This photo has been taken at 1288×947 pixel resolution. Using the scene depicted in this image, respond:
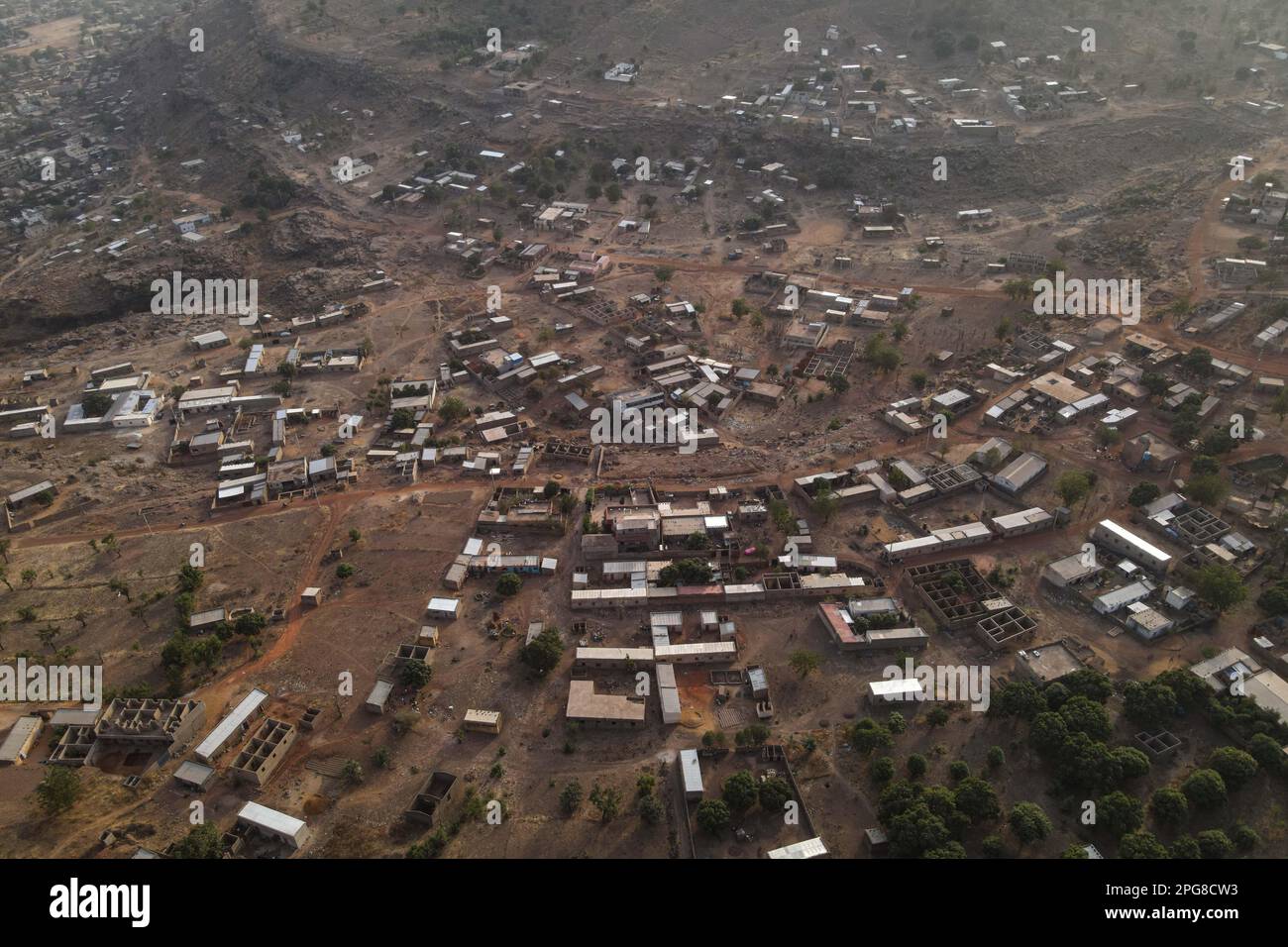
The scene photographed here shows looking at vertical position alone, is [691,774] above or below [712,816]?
below

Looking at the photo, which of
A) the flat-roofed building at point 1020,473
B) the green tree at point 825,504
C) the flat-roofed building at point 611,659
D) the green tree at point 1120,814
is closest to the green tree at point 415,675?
the flat-roofed building at point 611,659

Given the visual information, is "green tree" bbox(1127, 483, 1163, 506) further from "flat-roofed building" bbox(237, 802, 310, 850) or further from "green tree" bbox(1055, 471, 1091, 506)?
"flat-roofed building" bbox(237, 802, 310, 850)

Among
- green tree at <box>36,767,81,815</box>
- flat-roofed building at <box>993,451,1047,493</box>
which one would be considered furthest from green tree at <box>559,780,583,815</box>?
flat-roofed building at <box>993,451,1047,493</box>

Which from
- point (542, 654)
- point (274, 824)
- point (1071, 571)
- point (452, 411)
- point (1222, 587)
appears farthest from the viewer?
point (452, 411)

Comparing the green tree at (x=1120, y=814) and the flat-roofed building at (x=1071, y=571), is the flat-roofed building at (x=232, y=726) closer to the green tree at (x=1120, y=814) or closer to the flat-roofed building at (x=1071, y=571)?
the green tree at (x=1120, y=814)

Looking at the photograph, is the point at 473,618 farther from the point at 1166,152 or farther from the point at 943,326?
the point at 1166,152

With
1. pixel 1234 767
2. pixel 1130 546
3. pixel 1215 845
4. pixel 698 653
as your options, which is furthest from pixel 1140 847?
pixel 698 653

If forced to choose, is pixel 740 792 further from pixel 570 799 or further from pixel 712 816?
pixel 570 799

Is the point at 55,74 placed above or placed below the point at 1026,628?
above
